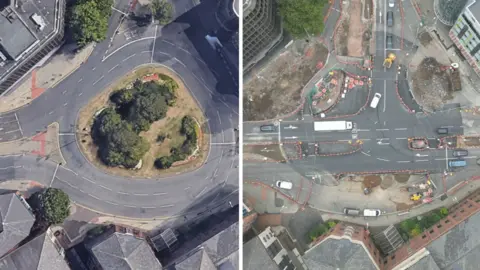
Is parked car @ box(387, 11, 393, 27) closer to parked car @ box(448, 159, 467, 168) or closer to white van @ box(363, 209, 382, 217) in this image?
parked car @ box(448, 159, 467, 168)

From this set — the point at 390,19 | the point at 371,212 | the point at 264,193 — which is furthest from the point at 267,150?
the point at 390,19

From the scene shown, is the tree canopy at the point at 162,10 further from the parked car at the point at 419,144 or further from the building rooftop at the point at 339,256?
the parked car at the point at 419,144

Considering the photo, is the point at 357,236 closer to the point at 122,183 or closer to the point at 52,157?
the point at 122,183

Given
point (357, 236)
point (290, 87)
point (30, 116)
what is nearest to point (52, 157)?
point (30, 116)

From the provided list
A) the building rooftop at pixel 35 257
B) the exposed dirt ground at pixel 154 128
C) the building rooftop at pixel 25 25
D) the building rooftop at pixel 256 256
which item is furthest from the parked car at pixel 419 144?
the building rooftop at pixel 25 25

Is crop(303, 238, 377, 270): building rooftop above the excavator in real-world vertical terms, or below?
below

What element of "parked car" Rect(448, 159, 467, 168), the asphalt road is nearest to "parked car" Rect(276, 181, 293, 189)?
the asphalt road

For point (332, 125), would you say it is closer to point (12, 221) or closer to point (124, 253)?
point (124, 253)
